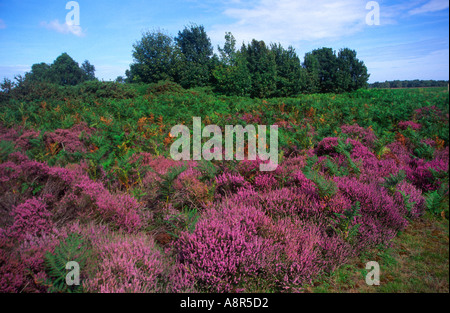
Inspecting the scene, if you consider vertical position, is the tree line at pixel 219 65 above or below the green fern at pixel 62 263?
above

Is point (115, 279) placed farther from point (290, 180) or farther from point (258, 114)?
point (258, 114)

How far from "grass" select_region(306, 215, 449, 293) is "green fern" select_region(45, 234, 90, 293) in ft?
7.46

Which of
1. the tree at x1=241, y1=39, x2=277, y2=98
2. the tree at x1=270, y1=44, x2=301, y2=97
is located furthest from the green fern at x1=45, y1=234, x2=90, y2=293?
the tree at x1=270, y1=44, x2=301, y2=97

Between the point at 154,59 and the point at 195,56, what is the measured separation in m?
6.16

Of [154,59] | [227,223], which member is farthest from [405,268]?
[154,59]

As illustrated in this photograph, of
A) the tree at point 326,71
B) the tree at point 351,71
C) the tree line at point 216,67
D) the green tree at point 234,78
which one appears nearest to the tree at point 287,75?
the tree line at point 216,67

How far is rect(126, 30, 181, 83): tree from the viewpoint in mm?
33344

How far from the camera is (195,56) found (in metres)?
36.6

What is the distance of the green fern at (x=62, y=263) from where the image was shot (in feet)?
7.37

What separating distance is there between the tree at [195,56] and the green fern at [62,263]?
31.9 metres

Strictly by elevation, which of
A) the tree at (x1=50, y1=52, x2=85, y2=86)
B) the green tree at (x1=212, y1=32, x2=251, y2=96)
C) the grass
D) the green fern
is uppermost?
the tree at (x1=50, y1=52, x2=85, y2=86)

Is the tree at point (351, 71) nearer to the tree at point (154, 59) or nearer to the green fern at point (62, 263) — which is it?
the tree at point (154, 59)

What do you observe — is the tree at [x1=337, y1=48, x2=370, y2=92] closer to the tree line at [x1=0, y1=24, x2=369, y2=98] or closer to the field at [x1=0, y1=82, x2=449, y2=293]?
the tree line at [x1=0, y1=24, x2=369, y2=98]
